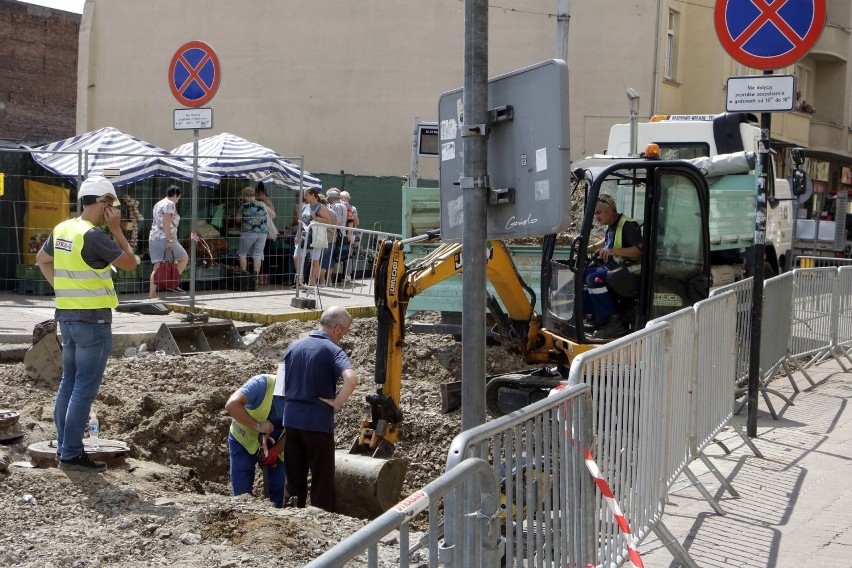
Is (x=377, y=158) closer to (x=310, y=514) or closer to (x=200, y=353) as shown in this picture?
(x=200, y=353)

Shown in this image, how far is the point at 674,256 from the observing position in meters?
9.21

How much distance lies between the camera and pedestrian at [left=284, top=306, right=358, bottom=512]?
25.4 ft

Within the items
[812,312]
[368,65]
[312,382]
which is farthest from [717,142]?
[368,65]

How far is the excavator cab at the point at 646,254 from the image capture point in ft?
28.9

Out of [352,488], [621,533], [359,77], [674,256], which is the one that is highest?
[359,77]

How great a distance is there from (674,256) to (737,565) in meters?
3.61

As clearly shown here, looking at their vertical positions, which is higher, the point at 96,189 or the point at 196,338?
the point at 96,189

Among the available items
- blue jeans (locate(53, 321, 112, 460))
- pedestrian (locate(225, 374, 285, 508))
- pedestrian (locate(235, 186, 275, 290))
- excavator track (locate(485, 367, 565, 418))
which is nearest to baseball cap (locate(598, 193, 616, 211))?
excavator track (locate(485, 367, 565, 418))

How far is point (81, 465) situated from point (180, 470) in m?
1.05

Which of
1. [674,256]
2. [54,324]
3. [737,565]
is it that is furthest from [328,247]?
[737,565]

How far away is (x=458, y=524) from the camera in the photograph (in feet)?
11.0

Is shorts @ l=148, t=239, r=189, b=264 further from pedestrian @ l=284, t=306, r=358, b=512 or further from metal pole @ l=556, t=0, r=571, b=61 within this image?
pedestrian @ l=284, t=306, r=358, b=512

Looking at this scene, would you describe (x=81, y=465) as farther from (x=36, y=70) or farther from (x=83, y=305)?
(x=36, y=70)

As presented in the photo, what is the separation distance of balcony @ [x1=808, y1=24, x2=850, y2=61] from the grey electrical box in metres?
34.1
